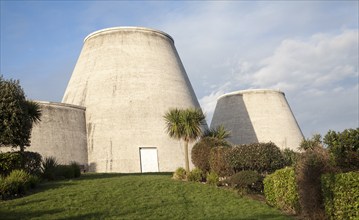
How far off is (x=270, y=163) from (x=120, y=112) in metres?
12.2

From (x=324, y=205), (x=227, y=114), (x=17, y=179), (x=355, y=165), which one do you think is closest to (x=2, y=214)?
(x=17, y=179)

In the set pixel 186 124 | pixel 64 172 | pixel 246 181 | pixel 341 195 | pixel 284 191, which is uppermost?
pixel 186 124

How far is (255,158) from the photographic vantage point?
2409cm

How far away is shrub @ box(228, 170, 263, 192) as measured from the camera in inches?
830

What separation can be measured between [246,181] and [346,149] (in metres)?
7.79

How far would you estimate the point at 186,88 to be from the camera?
117 feet

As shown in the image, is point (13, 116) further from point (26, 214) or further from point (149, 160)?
point (149, 160)

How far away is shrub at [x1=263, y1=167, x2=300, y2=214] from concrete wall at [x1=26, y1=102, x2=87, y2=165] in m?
15.6

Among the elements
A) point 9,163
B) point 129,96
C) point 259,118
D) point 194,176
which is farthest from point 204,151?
point 259,118

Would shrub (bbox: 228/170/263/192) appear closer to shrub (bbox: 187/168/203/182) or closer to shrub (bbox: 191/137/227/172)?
shrub (bbox: 187/168/203/182)

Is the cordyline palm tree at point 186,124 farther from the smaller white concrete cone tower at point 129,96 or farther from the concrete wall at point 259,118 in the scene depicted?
the concrete wall at point 259,118

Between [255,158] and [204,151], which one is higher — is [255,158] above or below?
below

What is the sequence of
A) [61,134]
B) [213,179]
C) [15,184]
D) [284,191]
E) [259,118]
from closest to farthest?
[15,184] → [284,191] → [213,179] → [61,134] → [259,118]

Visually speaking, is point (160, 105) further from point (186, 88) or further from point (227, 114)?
point (227, 114)
